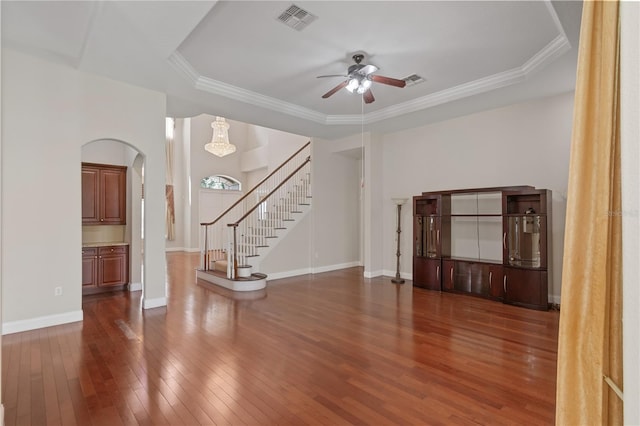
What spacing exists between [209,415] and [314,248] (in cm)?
571

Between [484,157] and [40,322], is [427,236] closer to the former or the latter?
[484,157]

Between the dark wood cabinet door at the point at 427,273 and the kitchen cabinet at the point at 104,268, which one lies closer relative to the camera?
the kitchen cabinet at the point at 104,268

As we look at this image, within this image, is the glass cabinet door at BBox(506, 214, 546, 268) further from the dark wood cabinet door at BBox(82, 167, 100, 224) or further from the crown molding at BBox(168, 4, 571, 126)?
the dark wood cabinet door at BBox(82, 167, 100, 224)

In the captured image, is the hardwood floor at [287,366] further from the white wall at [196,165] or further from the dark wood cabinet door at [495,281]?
the white wall at [196,165]

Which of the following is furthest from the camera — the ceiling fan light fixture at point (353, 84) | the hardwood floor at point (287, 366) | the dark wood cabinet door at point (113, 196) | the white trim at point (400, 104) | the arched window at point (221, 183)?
the arched window at point (221, 183)

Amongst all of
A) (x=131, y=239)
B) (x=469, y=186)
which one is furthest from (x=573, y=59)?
(x=131, y=239)

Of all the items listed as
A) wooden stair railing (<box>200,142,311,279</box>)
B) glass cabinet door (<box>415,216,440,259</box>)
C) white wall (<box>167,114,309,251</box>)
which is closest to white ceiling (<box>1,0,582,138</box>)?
glass cabinet door (<box>415,216,440,259</box>)

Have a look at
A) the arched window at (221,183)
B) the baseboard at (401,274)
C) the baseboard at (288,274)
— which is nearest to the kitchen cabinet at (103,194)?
the baseboard at (288,274)

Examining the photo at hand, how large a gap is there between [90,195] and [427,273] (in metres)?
6.37

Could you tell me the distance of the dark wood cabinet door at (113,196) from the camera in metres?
5.95

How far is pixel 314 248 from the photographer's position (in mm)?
7895

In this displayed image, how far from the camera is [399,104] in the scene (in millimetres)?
5930

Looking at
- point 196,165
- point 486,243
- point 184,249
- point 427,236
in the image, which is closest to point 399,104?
point 427,236

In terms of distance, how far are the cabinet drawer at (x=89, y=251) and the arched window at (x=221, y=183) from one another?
283 inches
